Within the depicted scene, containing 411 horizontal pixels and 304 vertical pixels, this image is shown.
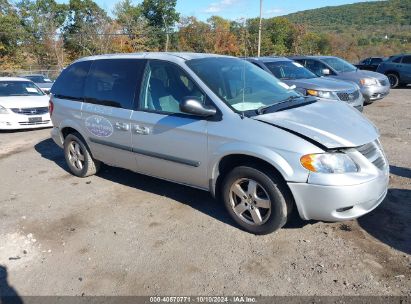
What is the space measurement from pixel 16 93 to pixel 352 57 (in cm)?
3859

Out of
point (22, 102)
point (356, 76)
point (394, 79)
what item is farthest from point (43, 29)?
point (356, 76)

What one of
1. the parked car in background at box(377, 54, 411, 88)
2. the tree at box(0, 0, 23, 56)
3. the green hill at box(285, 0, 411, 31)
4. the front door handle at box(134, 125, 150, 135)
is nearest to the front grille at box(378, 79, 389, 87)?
the parked car in background at box(377, 54, 411, 88)

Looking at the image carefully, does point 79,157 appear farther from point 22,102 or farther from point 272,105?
point 22,102

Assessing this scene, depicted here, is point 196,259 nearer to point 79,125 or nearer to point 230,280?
point 230,280

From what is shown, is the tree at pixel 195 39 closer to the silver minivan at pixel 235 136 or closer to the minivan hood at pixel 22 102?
the minivan hood at pixel 22 102

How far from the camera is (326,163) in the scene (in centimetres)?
327

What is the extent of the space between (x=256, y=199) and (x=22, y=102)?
8411 millimetres

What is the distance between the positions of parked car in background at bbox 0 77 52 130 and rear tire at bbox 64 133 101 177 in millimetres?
4688

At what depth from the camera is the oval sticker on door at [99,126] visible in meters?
Answer: 4.87

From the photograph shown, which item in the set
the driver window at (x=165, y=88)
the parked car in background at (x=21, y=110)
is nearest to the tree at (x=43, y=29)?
the parked car in background at (x=21, y=110)

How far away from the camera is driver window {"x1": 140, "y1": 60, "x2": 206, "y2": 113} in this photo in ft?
13.5

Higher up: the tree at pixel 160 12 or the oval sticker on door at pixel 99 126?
the tree at pixel 160 12

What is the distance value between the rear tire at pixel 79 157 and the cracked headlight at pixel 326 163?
3445 millimetres

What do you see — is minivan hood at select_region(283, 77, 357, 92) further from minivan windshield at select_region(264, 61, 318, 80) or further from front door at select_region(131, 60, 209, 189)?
front door at select_region(131, 60, 209, 189)
